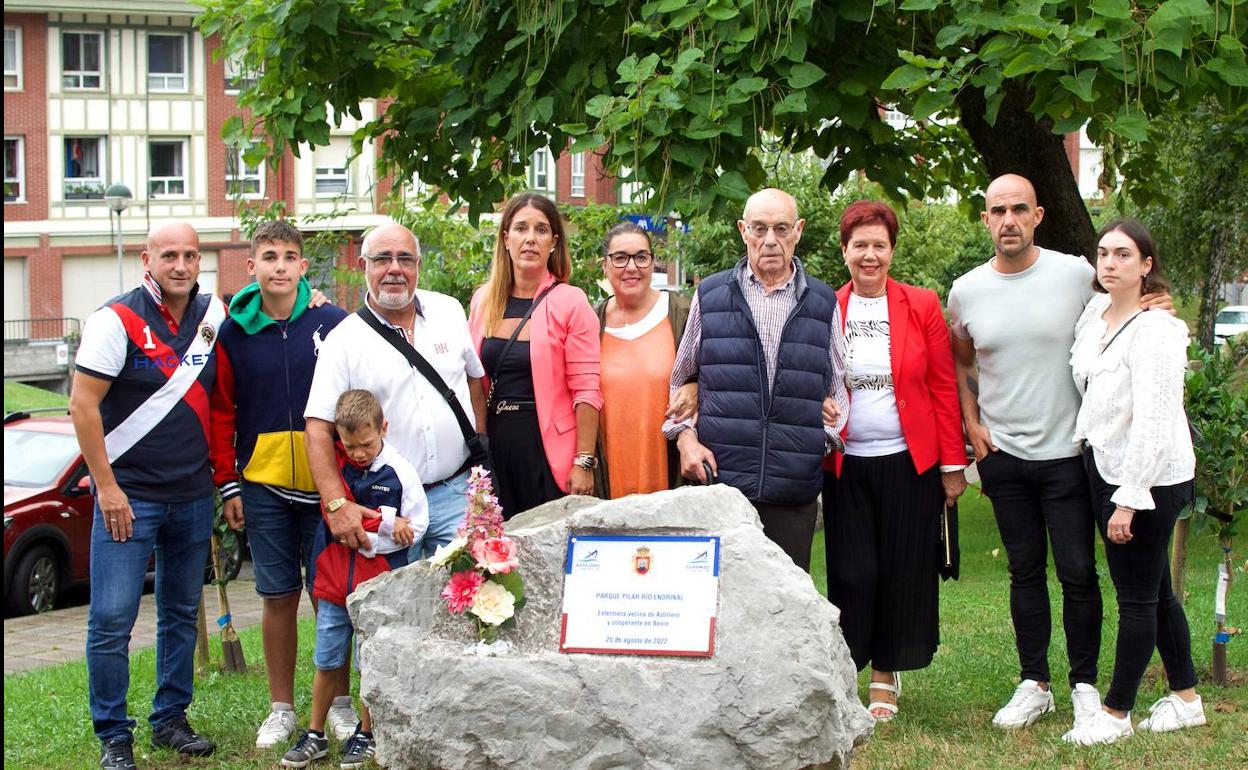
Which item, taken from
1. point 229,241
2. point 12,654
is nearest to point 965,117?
point 12,654

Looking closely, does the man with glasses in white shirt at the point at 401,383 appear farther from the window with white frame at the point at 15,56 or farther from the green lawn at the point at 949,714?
the window with white frame at the point at 15,56

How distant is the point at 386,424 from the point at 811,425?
1.69 m

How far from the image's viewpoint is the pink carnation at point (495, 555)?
15.3 feet

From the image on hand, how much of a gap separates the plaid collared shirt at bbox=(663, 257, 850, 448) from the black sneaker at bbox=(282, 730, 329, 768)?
6.05ft

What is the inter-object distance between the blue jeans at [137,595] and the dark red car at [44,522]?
5.48 metres

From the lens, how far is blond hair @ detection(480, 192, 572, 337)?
561 cm

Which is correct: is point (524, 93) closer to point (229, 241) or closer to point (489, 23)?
point (489, 23)

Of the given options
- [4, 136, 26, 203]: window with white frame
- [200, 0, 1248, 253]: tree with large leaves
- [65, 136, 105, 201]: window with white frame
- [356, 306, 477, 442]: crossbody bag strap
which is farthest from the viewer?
[65, 136, 105, 201]: window with white frame

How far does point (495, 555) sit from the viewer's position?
469 centimetres

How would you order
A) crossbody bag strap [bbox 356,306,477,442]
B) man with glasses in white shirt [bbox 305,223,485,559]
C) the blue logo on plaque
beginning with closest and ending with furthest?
the blue logo on plaque → man with glasses in white shirt [bbox 305,223,485,559] → crossbody bag strap [bbox 356,306,477,442]

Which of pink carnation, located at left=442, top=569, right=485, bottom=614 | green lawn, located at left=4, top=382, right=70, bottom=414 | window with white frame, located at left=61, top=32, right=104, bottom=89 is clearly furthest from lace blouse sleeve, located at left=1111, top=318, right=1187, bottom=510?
window with white frame, located at left=61, top=32, right=104, bottom=89

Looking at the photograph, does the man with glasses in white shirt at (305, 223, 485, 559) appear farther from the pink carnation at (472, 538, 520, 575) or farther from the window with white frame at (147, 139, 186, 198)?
the window with white frame at (147, 139, 186, 198)

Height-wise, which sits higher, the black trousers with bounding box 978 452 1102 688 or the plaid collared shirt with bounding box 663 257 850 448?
the plaid collared shirt with bounding box 663 257 850 448

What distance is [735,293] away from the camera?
18.0ft
